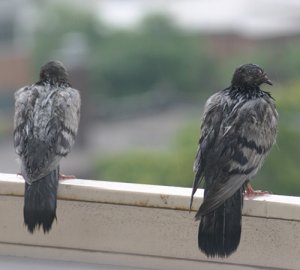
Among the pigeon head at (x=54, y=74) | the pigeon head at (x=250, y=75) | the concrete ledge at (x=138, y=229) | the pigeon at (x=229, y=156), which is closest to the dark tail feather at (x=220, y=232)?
the pigeon at (x=229, y=156)

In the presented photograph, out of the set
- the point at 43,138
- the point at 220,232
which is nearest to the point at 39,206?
the point at 43,138

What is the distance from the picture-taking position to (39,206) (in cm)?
664

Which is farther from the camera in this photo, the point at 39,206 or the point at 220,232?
the point at 39,206

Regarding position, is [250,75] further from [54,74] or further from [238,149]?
[54,74]

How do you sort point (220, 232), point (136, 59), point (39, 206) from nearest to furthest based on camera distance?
point (220, 232) → point (39, 206) → point (136, 59)

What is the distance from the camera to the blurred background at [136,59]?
74.1 metres

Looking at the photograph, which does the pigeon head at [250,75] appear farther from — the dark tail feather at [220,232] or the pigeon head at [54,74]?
the pigeon head at [54,74]

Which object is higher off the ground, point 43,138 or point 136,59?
point 136,59

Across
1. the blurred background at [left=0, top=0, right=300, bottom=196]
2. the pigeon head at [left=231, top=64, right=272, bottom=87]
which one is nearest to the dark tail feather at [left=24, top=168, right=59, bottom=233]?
the pigeon head at [left=231, top=64, right=272, bottom=87]

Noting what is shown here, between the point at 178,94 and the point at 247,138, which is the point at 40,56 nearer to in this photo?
the point at 178,94

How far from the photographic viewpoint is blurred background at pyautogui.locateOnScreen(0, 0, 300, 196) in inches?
2916

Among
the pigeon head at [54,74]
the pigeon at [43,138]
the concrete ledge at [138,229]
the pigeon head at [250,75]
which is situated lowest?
the concrete ledge at [138,229]

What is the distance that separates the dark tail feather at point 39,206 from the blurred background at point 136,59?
58.6m

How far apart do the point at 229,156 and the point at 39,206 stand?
1077 mm
